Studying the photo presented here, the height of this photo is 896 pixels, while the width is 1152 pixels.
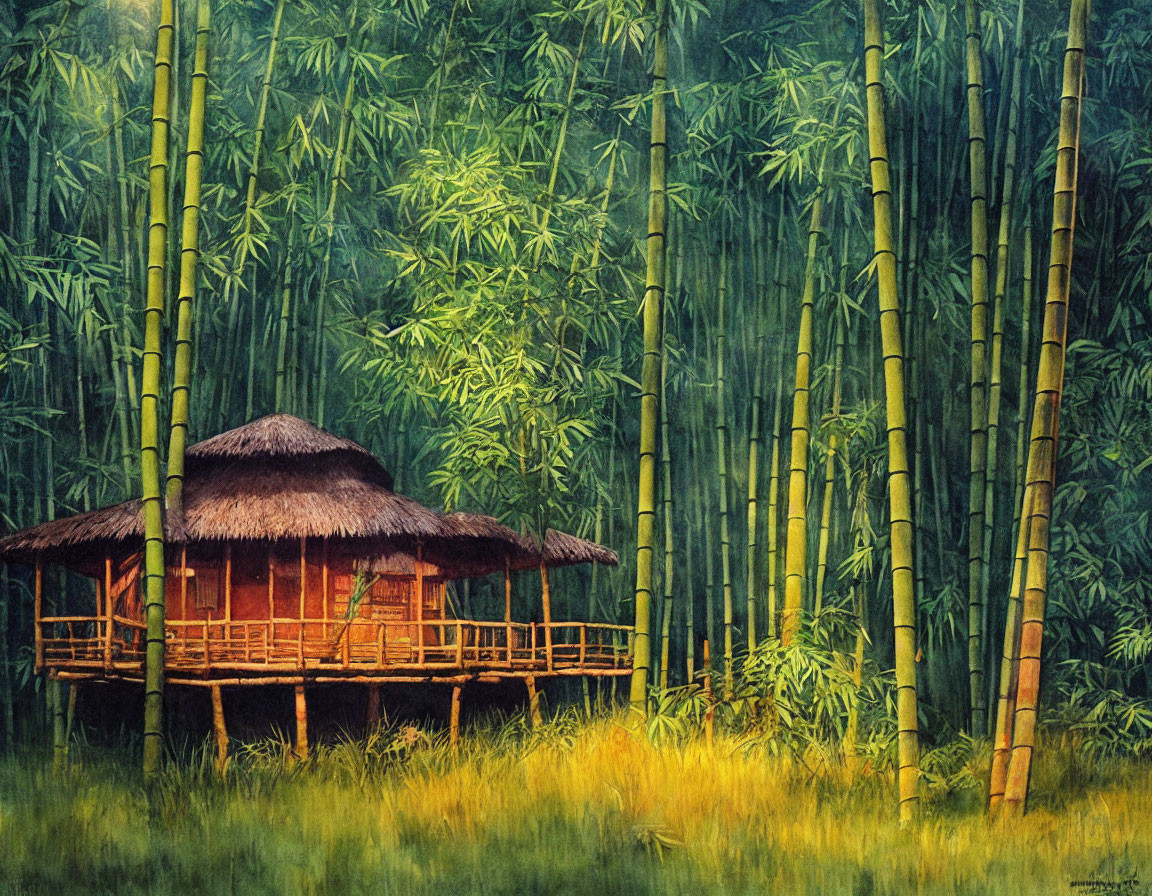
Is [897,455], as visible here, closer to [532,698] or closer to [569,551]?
[569,551]

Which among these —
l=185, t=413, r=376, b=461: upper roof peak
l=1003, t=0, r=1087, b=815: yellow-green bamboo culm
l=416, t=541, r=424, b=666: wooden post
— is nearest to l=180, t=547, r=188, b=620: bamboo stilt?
l=185, t=413, r=376, b=461: upper roof peak

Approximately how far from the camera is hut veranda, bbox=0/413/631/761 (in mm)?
10938

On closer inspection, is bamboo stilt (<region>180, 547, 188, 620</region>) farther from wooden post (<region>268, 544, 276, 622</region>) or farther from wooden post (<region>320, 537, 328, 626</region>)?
wooden post (<region>320, 537, 328, 626</region>)

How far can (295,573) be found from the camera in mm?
12164

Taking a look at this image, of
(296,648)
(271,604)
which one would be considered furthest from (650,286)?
(271,604)

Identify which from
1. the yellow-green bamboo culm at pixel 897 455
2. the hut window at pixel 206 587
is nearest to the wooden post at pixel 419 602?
the hut window at pixel 206 587

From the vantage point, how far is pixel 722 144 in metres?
10.8

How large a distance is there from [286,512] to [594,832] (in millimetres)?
4880

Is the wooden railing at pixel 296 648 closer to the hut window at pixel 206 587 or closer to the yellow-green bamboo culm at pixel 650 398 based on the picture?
the hut window at pixel 206 587

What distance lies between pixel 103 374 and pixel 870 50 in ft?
23.7

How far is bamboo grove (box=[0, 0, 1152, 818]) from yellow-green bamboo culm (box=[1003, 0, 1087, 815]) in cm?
98

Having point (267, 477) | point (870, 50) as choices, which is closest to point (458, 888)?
point (870, 50)

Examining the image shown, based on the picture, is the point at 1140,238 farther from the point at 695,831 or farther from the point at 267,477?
the point at 267,477
